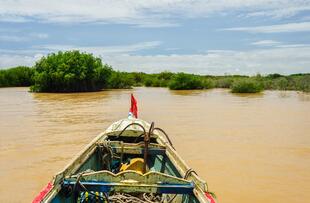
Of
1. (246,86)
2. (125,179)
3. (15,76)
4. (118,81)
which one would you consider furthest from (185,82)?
(125,179)

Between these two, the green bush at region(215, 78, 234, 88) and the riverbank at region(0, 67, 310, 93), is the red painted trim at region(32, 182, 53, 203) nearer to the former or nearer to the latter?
the riverbank at region(0, 67, 310, 93)

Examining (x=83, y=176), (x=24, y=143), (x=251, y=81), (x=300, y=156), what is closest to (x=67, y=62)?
(x=251, y=81)

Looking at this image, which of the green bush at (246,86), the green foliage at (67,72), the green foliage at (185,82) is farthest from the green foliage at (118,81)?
the green bush at (246,86)

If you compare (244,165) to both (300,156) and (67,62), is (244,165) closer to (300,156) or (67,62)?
(300,156)

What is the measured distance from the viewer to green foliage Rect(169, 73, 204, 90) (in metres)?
37.5

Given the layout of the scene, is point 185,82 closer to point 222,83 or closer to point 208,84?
point 208,84

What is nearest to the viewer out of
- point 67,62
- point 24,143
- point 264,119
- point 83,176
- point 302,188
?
point 83,176

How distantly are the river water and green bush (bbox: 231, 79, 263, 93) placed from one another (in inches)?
577

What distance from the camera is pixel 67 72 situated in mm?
34281

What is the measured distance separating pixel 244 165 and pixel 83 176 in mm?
5660

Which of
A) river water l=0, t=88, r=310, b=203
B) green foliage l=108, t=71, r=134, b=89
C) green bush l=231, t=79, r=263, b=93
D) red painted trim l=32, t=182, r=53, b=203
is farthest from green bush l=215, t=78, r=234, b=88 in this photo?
red painted trim l=32, t=182, r=53, b=203

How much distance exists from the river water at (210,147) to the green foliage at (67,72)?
54.6ft

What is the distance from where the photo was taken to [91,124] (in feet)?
45.7

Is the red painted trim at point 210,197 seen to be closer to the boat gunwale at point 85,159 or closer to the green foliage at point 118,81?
the boat gunwale at point 85,159
